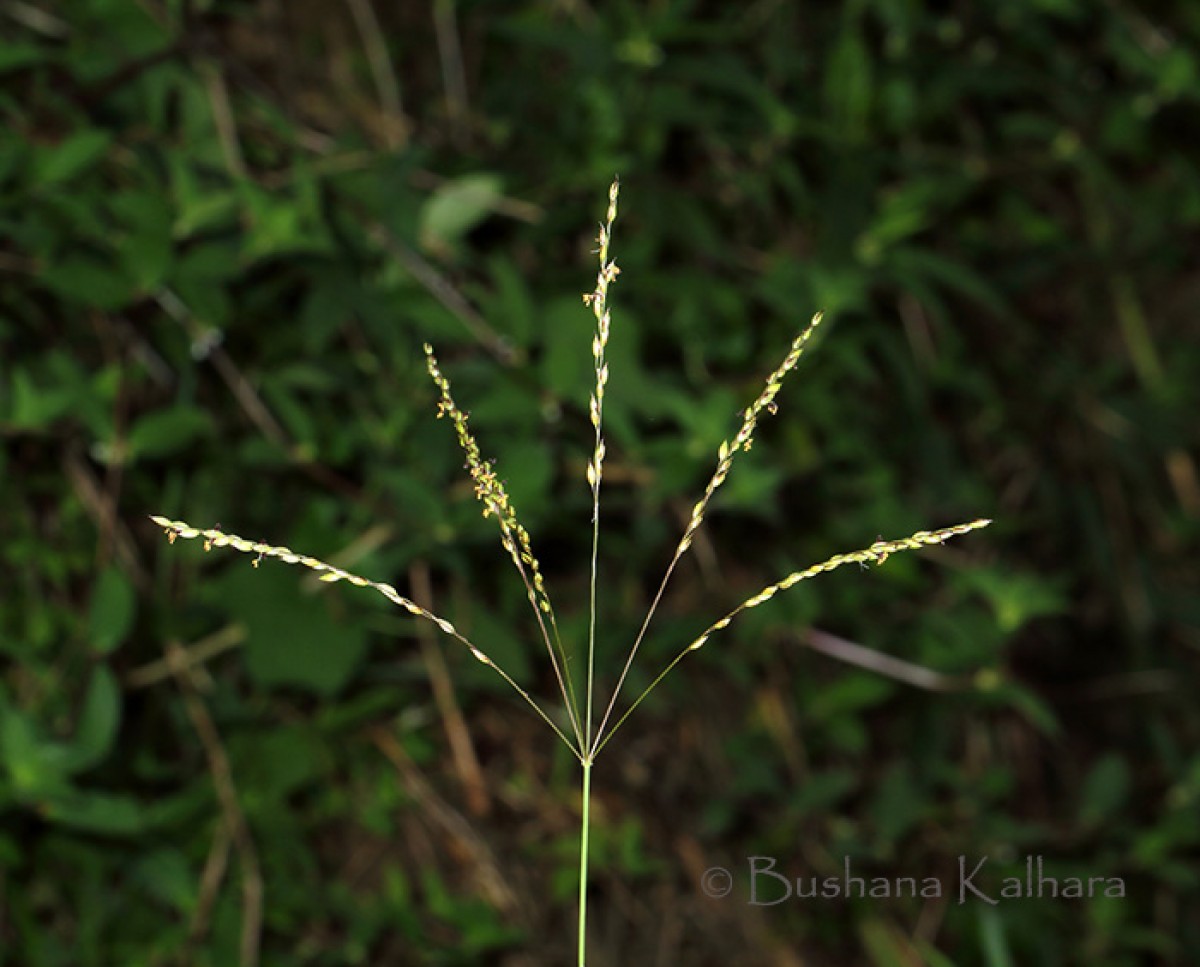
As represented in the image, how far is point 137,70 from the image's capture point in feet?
5.56

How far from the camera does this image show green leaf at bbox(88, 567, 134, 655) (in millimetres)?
1538

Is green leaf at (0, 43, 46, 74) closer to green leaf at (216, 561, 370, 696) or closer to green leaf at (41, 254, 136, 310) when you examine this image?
green leaf at (41, 254, 136, 310)

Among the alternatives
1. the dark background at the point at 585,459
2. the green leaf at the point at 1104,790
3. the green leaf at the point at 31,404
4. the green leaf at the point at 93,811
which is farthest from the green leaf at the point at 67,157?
the green leaf at the point at 1104,790

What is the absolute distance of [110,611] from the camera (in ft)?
5.08

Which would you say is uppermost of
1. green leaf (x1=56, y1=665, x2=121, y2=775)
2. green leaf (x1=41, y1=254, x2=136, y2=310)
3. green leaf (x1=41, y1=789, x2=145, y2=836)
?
green leaf (x1=41, y1=254, x2=136, y2=310)

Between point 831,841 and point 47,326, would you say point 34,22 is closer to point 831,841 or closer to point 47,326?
point 47,326

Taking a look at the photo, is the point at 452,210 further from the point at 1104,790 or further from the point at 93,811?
the point at 1104,790

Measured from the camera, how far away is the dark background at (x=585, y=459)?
161cm

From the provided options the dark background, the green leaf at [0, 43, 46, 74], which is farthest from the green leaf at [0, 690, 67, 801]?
the green leaf at [0, 43, 46, 74]

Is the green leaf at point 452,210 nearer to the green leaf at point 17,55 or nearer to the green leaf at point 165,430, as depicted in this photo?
the green leaf at point 165,430

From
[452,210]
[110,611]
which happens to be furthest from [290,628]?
[452,210]

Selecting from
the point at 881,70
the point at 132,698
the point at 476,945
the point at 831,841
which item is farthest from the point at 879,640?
the point at 132,698

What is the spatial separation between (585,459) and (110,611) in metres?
0.63

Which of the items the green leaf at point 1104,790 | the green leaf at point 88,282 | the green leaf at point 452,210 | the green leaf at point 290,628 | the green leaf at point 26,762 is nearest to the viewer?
the green leaf at point 26,762
